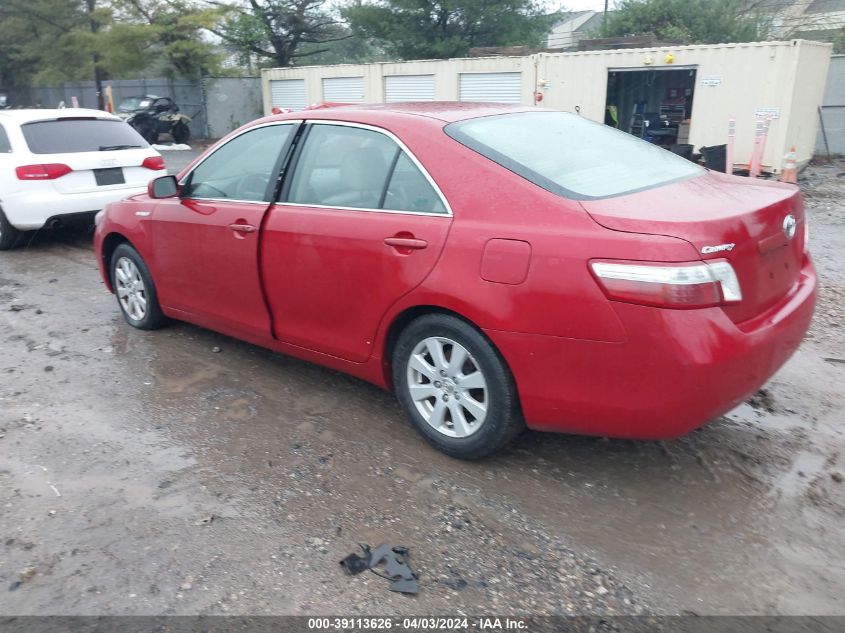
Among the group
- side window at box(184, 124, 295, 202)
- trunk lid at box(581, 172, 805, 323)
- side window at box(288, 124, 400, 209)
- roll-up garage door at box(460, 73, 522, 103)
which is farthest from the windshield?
trunk lid at box(581, 172, 805, 323)

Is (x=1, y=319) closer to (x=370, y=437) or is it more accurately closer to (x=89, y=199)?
(x=89, y=199)

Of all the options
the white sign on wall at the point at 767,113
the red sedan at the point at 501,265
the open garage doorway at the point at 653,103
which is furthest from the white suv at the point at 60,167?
the open garage doorway at the point at 653,103

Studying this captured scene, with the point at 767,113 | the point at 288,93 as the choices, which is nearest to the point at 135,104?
the point at 288,93

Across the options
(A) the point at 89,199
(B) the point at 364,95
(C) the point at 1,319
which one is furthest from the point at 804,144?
(C) the point at 1,319

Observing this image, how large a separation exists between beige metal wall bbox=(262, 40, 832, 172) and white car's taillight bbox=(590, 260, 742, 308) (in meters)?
13.0

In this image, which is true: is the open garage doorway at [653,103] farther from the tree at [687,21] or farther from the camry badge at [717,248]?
the camry badge at [717,248]

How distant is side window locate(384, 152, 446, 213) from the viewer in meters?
3.52

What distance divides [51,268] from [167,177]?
357 cm

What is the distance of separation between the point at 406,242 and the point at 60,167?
5.75 metres

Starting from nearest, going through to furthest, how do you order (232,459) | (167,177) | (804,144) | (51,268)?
(232,459) < (167,177) < (51,268) < (804,144)

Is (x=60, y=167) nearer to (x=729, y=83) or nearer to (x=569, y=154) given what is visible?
(x=569, y=154)

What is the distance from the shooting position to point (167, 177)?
15.9 ft

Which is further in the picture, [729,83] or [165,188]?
[729,83]

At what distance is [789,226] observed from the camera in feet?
11.1
